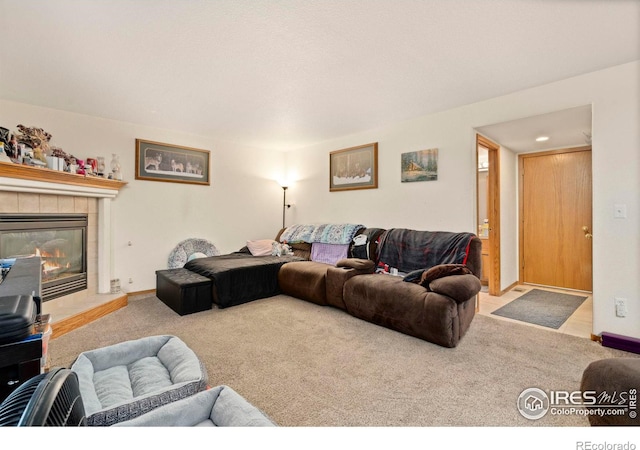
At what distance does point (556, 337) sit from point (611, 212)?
46.8 inches

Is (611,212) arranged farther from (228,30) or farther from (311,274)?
(228,30)

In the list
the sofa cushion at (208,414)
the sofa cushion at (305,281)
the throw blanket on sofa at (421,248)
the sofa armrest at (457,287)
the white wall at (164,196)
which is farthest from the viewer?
the white wall at (164,196)

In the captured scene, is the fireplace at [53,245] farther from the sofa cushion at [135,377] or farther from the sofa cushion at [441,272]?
the sofa cushion at [441,272]

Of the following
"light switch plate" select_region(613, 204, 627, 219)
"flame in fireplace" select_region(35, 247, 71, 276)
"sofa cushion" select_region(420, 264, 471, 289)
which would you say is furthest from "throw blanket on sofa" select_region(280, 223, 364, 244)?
"flame in fireplace" select_region(35, 247, 71, 276)

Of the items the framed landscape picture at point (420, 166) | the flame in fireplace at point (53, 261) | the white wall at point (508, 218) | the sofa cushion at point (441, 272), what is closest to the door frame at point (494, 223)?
the white wall at point (508, 218)

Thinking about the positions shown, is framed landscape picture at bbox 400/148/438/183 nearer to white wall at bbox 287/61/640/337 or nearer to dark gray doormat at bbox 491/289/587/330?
white wall at bbox 287/61/640/337

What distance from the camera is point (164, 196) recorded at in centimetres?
420

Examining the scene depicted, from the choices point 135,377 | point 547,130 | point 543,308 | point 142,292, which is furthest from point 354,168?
point 135,377

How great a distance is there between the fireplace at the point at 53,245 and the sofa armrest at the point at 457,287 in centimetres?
384

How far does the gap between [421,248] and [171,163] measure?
3.72 metres

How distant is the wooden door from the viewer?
3955 millimetres

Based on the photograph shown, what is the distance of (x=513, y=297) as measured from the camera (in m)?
3.84

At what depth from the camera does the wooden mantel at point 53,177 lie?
2.47 metres
